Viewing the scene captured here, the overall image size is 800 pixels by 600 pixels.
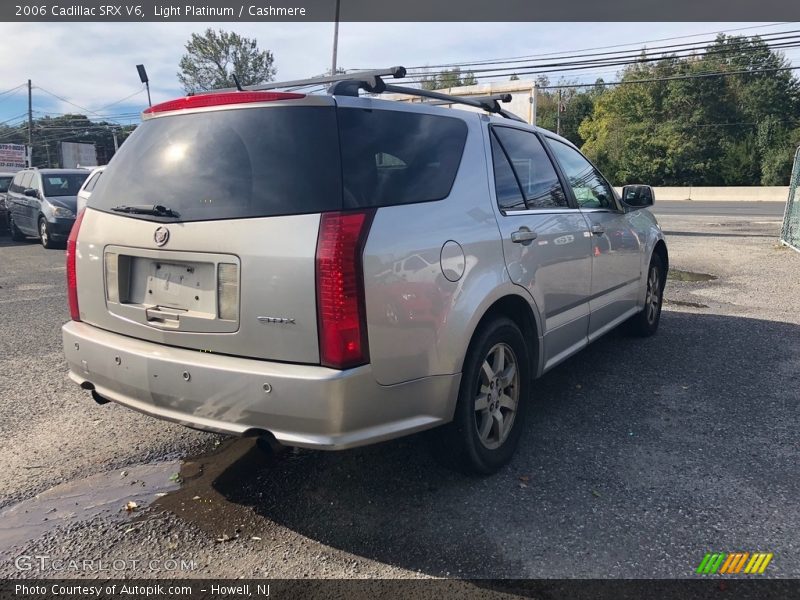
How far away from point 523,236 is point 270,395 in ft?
5.65

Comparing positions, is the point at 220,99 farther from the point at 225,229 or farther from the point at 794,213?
the point at 794,213

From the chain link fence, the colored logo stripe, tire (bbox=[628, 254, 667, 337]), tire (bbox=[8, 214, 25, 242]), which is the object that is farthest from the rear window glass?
tire (bbox=[8, 214, 25, 242])

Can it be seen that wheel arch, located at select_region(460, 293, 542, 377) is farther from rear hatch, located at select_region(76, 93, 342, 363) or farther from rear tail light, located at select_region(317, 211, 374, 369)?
rear hatch, located at select_region(76, 93, 342, 363)

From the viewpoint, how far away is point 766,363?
5.19 m

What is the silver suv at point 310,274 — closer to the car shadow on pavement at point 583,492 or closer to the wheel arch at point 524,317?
the wheel arch at point 524,317

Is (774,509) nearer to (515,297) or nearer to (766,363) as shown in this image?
(515,297)

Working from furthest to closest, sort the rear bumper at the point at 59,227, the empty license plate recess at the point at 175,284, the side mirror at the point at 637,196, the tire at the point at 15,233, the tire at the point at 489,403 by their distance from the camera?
the tire at the point at 15,233 → the rear bumper at the point at 59,227 → the side mirror at the point at 637,196 → the tire at the point at 489,403 → the empty license plate recess at the point at 175,284

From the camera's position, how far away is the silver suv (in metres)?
2.53

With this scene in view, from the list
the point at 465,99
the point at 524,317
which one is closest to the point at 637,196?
the point at 465,99

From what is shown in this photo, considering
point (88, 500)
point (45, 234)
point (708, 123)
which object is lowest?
point (88, 500)

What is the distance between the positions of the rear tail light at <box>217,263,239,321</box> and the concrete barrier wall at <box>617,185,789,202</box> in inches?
1599

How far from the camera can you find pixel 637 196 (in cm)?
537

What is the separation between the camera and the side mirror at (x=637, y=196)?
5352mm

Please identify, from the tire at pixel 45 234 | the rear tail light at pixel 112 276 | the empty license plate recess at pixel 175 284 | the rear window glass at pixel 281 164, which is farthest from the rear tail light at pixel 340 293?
the tire at pixel 45 234
